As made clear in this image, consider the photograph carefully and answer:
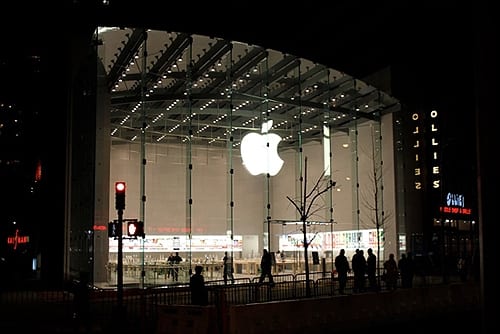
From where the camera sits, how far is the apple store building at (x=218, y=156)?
2712cm

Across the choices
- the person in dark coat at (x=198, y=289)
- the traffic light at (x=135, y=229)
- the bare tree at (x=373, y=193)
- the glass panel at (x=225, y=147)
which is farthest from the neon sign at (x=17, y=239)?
the person in dark coat at (x=198, y=289)

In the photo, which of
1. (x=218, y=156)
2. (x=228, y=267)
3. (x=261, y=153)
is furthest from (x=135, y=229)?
(x=261, y=153)

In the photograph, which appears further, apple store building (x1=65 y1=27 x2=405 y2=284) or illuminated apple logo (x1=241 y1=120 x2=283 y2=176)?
illuminated apple logo (x1=241 y1=120 x2=283 y2=176)

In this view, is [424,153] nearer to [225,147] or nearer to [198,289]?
[225,147]

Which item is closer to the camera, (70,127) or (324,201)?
(70,127)

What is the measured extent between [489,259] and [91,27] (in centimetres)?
2334

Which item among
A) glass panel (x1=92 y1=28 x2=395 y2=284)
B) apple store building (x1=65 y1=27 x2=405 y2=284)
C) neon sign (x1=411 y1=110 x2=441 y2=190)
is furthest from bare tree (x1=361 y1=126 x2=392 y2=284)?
neon sign (x1=411 y1=110 x2=441 y2=190)

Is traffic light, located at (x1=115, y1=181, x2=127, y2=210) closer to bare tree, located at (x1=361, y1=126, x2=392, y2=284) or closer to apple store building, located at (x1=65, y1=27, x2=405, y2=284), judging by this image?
apple store building, located at (x1=65, y1=27, x2=405, y2=284)

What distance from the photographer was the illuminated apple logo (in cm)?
3156

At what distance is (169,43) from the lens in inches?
1096

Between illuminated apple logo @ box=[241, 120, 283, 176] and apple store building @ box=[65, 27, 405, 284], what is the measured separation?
6 centimetres

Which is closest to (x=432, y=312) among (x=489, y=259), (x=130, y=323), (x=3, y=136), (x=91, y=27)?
(x=130, y=323)

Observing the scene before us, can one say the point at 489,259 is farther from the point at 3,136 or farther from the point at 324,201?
the point at 3,136

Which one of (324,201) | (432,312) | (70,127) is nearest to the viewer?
(432,312)
